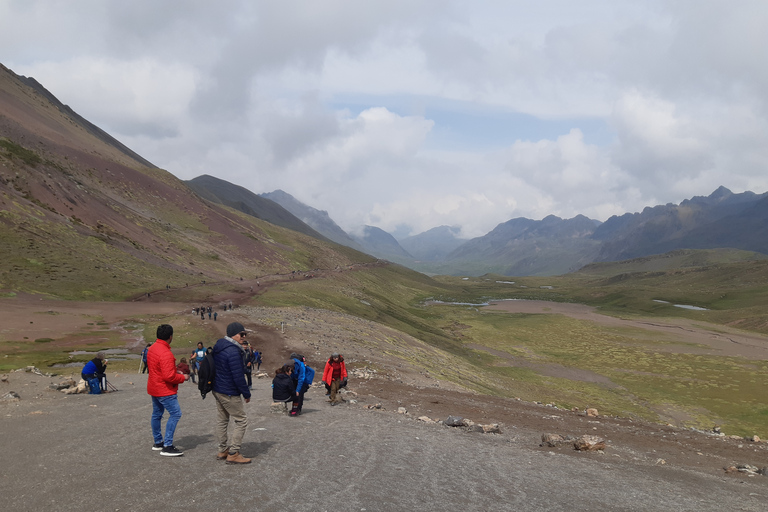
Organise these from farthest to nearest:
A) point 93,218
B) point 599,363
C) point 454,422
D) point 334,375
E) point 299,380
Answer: point 93,218 → point 599,363 → point 334,375 → point 454,422 → point 299,380

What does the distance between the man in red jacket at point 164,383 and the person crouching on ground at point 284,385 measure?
676 cm

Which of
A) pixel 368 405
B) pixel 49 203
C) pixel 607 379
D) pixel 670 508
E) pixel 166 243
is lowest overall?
pixel 607 379

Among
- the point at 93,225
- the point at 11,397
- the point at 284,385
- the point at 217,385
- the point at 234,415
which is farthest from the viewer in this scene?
the point at 93,225

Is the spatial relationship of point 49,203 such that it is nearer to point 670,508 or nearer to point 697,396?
point 670,508

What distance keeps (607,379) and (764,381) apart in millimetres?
25880

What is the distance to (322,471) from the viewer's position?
1243 centimetres

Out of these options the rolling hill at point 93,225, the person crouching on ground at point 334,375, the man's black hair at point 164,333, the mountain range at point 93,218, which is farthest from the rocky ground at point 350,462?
the mountain range at point 93,218

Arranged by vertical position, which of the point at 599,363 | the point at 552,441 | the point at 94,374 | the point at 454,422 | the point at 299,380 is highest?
the point at 299,380

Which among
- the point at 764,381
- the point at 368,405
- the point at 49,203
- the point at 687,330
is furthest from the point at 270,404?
the point at 687,330

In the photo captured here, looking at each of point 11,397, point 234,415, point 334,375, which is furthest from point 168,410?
point 11,397

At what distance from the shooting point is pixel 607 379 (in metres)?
69.9

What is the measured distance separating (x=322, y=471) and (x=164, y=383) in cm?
562

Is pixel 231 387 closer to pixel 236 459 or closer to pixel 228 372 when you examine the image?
pixel 228 372

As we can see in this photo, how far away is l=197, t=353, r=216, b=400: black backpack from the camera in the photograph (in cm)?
1189
